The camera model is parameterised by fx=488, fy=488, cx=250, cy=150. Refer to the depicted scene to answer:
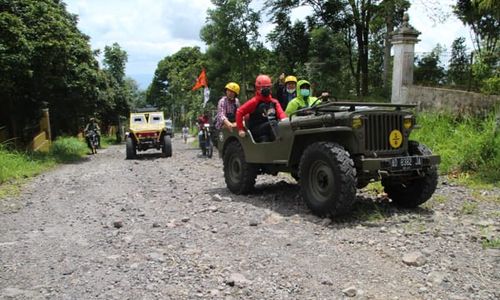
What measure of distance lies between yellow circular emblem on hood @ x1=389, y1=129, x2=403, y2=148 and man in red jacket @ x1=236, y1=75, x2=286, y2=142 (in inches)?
75.6

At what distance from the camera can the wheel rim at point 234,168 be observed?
7629mm

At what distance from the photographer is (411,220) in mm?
5484

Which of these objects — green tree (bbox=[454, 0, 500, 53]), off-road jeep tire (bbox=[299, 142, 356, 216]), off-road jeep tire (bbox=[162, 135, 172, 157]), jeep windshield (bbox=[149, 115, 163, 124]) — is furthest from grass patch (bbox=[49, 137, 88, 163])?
green tree (bbox=[454, 0, 500, 53])

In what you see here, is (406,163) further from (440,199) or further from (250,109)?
(250,109)

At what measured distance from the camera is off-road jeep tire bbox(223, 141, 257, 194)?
24.2 feet

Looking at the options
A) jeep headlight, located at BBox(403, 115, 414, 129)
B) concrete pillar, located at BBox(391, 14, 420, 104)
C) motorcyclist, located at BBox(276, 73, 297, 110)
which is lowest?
jeep headlight, located at BBox(403, 115, 414, 129)

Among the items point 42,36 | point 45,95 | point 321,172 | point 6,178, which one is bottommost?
point 6,178

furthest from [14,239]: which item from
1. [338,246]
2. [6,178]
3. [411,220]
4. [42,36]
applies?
[42,36]

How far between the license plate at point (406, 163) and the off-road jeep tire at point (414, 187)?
32cm

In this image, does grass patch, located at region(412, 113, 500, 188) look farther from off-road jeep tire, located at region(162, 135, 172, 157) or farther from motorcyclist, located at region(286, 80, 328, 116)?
off-road jeep tire, located at region(162, 135, 172, 157)

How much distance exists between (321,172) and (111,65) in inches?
1565

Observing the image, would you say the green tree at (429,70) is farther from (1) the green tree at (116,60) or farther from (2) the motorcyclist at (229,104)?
(1) the green tree at (116,60)

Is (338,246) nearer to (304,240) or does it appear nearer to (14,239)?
(304,240)

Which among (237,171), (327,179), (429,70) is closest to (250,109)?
(237,171)
